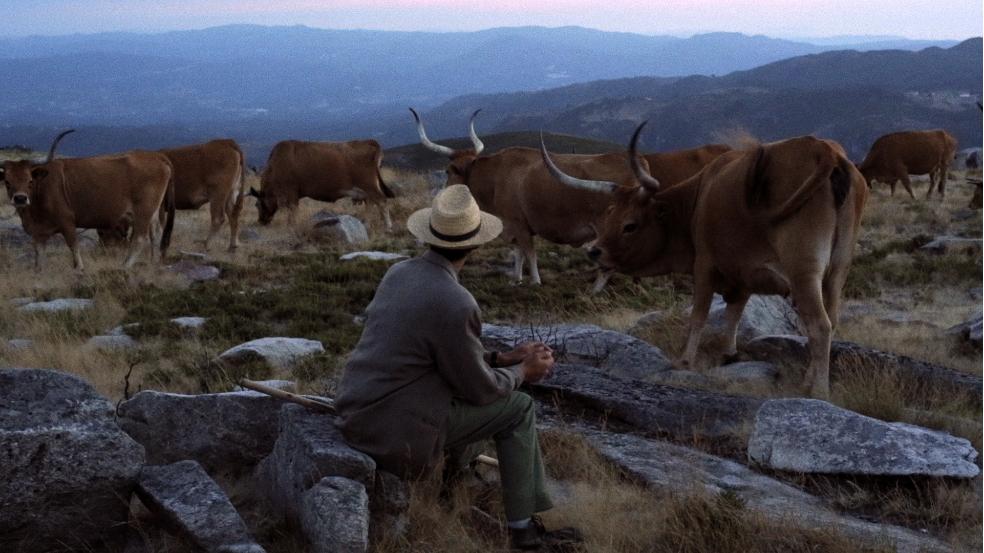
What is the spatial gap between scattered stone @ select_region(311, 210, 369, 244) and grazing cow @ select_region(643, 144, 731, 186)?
5834 mm

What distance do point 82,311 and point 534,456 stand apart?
795 centimetres

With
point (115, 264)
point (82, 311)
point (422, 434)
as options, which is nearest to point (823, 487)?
point (422, 434)

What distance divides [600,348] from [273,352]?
9.06 ft

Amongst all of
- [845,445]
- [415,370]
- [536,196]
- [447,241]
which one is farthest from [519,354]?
[536,196]

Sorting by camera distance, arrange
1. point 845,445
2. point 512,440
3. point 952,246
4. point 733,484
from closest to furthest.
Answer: point 512,440, point 733,484, point 845,445, point 952,246

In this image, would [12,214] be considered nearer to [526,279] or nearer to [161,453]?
[526,279]

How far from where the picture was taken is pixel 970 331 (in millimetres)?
9930

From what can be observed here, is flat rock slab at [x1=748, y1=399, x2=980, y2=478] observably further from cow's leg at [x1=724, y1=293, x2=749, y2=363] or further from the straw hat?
cow's leg at [x1=724, y1=293, x2=749, y2=363]

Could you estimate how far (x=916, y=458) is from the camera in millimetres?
5906

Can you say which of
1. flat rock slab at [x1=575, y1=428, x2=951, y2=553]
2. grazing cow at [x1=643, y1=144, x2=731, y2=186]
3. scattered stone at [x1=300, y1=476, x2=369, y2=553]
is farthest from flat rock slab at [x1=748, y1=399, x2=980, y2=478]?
grazing cow at [x1=643, y1=144, x2=731, y2=186]

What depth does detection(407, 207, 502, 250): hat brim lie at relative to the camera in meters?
5.00

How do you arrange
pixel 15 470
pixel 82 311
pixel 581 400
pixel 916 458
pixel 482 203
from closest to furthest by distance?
pixel 15 470 < pixel 916 458 < pixel 581 400 < pixel 82 311 < pixel 482 203

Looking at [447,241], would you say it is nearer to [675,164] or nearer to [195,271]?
[675,164]

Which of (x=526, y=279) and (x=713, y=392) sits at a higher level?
(x=713, y=392)
